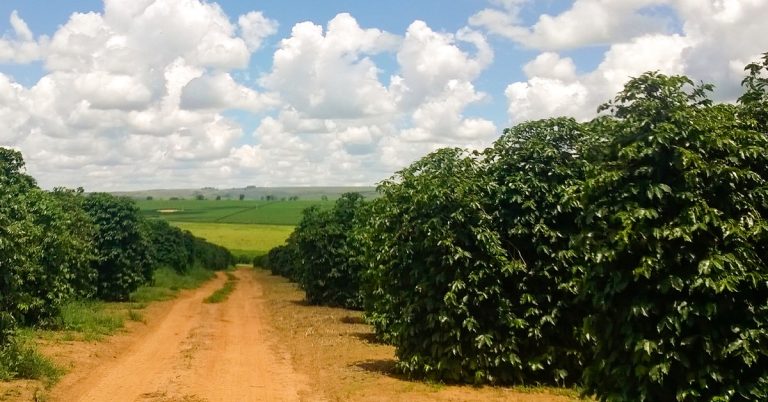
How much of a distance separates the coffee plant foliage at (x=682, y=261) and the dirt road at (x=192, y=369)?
7310 millimetres

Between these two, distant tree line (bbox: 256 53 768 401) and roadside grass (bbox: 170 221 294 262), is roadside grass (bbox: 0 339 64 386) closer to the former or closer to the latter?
distant tree line (bbox: 256 53 768 401)

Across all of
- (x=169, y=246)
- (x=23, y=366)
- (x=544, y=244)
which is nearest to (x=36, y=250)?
(x=23, y=366)

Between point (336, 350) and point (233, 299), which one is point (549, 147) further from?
point (233, 299)

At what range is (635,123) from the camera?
9.50m

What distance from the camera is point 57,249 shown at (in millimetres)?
23156

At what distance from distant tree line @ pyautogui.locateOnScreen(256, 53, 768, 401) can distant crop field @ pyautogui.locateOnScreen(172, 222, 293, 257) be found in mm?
82610

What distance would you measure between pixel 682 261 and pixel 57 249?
2026 cm

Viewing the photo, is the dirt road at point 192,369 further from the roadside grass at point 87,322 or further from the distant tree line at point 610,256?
the distant tree line at point 610,256

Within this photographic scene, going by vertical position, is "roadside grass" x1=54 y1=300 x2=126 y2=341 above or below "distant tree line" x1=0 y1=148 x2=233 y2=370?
below

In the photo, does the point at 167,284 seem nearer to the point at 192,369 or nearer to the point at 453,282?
the point at 192,369

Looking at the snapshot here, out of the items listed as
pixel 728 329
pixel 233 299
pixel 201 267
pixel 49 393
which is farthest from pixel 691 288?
pixel 201 267

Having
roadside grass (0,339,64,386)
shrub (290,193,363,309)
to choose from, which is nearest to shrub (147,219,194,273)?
shrub (290,193,363,309)

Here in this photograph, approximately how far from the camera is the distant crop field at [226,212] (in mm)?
118125

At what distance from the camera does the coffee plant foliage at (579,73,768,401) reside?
27.1 feet
